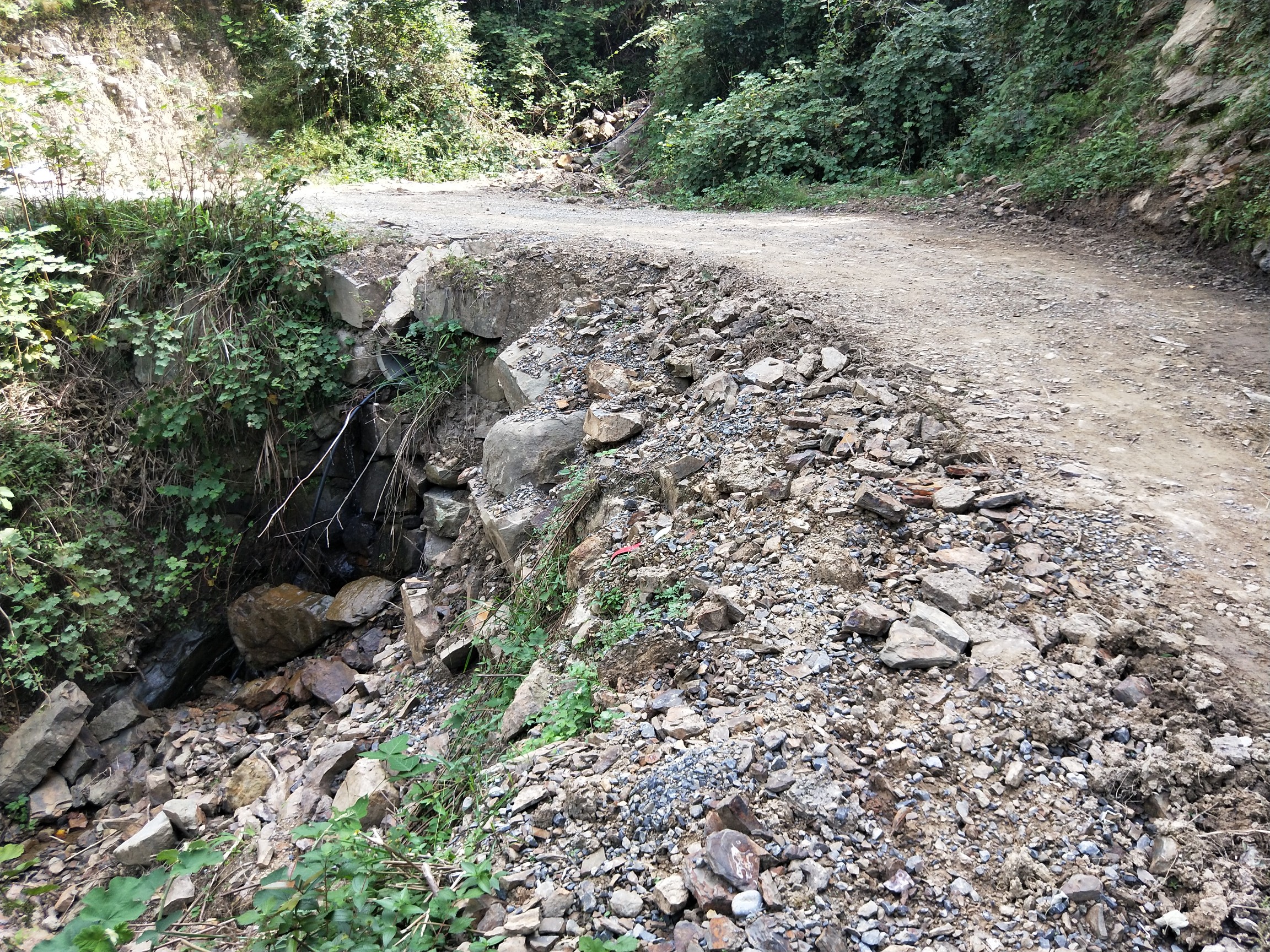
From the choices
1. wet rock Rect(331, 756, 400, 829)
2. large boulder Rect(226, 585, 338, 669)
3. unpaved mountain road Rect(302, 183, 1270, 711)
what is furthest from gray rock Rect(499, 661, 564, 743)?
large boulder Rect(226, 585, 338, 669)

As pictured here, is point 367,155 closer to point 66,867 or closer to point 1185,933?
point 66,867

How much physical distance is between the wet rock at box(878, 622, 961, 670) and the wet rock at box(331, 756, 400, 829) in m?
1.73

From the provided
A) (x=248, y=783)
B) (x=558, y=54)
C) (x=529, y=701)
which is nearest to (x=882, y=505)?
(x=529, y=701)

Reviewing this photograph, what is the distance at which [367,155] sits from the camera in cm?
1074

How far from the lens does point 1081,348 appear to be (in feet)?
13.5

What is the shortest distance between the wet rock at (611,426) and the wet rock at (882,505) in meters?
1.42

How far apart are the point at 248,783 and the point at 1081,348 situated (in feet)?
16.8

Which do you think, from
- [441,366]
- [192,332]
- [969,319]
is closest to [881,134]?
[969,319]

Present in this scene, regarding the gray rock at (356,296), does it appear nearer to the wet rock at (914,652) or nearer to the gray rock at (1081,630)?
the wet rock at (914,652)

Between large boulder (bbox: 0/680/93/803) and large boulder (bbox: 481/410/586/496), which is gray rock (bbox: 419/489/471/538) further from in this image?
large boulder (bbox: 0/680/93/803)

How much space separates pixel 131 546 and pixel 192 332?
160 centimetres

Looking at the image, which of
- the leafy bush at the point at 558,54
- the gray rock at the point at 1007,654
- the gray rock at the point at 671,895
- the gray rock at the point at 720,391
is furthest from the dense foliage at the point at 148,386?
the leafy bush at the point at 558,54

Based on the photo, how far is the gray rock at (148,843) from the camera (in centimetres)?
402

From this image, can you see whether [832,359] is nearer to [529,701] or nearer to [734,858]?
[529,701]
